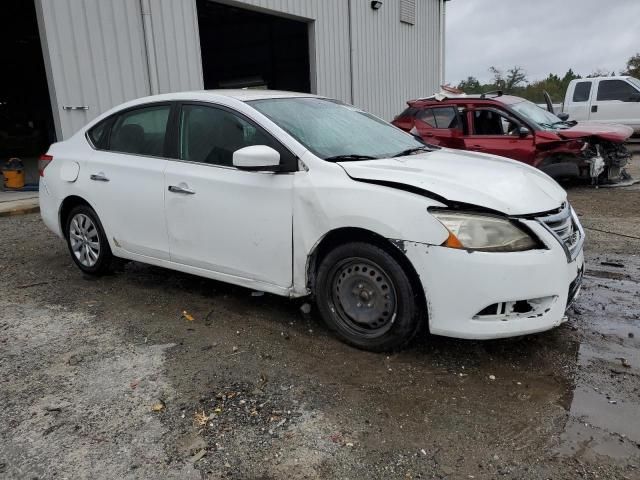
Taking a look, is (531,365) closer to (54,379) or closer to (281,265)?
(281,265)

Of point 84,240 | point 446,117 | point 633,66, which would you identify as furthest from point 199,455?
point 633,66

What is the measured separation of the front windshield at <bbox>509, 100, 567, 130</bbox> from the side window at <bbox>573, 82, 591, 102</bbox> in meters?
6.17

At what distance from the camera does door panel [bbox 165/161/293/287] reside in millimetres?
3543

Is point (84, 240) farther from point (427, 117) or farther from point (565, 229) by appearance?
point (427, 117)

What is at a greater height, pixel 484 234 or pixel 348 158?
pixel 348 158

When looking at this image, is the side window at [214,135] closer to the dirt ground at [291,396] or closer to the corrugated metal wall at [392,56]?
the dirt ground at [291,396]

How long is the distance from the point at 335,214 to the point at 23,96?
81.1 ft

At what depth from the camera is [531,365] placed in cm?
321

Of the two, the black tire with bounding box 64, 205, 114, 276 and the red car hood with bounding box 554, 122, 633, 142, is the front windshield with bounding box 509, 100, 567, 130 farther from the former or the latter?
the black tire with bounding box 64, 205, 114, 276

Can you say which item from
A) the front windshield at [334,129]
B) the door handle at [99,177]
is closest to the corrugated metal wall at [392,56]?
the front windshield at [334,129]

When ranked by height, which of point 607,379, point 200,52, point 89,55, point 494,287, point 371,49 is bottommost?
point 607,379

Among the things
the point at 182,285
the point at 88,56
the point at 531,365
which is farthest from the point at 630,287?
A: the point at 88,56

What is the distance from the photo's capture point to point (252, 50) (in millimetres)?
18984

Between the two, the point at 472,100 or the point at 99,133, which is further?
the point at 472,100
